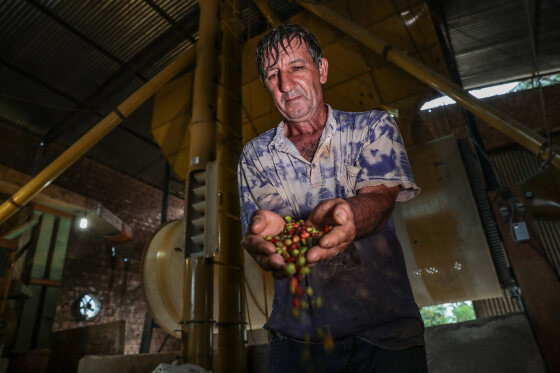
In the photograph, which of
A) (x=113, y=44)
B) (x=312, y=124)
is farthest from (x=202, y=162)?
(x=113, y=44)

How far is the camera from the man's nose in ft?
4.11

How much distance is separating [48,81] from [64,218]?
3.35 m

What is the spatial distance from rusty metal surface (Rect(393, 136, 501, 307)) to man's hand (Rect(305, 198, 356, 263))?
3.41 metres

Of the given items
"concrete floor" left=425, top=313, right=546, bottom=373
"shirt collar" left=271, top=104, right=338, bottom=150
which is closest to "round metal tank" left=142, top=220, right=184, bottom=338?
"concrete floor" left=425, top=313, right=546, bottom=373

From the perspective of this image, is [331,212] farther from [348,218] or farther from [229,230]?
[229,230]

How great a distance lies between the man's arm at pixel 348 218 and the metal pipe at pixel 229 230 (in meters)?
2.96

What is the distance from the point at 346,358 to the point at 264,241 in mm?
440

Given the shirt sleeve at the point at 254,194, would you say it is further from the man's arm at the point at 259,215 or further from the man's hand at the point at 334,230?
the man's hand at the point at 334,230

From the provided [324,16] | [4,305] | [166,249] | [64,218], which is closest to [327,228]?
[166,249]

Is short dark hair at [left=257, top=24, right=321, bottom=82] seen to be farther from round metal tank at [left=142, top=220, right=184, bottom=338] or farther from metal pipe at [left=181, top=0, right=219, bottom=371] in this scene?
round metal tank at [left=142, top=220, right=184, bottom=338]

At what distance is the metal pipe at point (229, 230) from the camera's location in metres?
3.57

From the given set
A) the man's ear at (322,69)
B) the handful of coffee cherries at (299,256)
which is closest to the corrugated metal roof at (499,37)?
the man's ear at (322,69)

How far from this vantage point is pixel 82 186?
30.2ft

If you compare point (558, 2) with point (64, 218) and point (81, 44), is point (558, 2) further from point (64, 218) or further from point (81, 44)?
point (64, 218)
